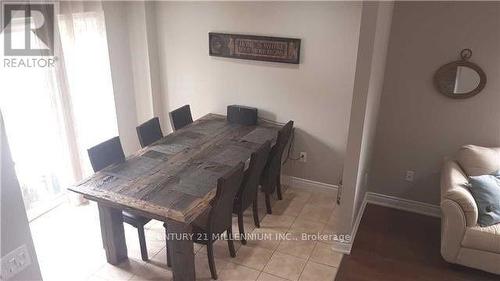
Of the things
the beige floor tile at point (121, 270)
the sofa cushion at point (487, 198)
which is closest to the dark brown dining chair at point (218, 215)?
the beige floor tile at point (121, 270)

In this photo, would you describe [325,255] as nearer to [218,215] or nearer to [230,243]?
[230,243]

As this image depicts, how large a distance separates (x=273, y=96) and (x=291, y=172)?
3.13 feet

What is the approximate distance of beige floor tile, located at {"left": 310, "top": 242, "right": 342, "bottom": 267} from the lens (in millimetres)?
3471

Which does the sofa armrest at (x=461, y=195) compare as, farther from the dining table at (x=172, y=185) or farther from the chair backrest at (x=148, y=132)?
the chair backrest at (x=148, y=132)

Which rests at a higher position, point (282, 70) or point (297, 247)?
point (282, 70)

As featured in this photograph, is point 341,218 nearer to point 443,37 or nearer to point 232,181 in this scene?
point 232,181

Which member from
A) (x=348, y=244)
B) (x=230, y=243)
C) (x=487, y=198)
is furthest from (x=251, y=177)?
(x=487, y=198)

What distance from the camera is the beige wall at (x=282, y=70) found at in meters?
4.03

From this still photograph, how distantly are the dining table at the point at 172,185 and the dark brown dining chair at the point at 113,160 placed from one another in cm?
6

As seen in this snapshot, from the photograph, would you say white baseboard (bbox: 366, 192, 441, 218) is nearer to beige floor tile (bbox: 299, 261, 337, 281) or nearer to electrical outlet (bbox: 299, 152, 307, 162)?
electrical outlet (bbox: 299, 152, 307, 162)

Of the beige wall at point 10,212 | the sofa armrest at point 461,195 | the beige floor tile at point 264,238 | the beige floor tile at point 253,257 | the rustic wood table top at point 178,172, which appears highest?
the beige wall at point 10,212

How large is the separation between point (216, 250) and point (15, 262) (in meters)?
1.97

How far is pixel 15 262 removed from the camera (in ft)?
6.03

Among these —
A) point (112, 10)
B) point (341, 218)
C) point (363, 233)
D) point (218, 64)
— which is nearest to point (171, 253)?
point (341, 218)
